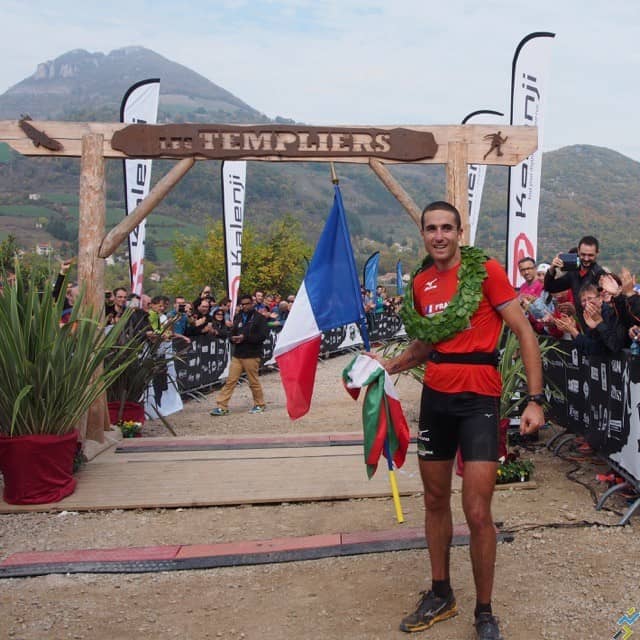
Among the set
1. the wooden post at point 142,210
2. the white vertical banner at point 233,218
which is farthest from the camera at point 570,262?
the white vertical banner at point 233,218

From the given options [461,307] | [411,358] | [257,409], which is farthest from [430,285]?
[257,409]

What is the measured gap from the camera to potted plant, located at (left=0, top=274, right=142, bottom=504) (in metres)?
6.08

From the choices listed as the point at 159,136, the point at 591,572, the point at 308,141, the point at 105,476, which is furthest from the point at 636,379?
the point at 159,136

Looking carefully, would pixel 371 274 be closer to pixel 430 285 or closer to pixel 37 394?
pixel 37 394

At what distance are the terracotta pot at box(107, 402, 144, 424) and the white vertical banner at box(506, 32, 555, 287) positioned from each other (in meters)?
4.79

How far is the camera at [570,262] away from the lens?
7677 mm

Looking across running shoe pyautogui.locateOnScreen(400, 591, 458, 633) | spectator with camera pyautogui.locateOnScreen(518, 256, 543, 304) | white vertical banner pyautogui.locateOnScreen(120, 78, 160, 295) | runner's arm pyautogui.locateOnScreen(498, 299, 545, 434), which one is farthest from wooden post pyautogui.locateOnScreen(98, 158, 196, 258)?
running shoe pyautogui.locateOnScreen(400, 591, 458, 633)

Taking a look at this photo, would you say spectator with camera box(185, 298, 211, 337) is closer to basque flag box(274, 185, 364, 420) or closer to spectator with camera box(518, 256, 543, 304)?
spectator with camera box(518, 256, 543, 304)

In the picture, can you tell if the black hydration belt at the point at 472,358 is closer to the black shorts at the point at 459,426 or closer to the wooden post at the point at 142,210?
the black shorts at the point at 459,426

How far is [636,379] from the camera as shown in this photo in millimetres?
5531

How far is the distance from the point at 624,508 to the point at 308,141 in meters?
4.31

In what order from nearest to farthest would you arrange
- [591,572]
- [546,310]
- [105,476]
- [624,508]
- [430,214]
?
[430,214] → [591,572] → [624,508] → [105,476] → [546,310]

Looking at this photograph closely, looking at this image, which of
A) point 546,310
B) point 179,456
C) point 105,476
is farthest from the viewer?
point 546,310

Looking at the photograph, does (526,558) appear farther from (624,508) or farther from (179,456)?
(179,456)
